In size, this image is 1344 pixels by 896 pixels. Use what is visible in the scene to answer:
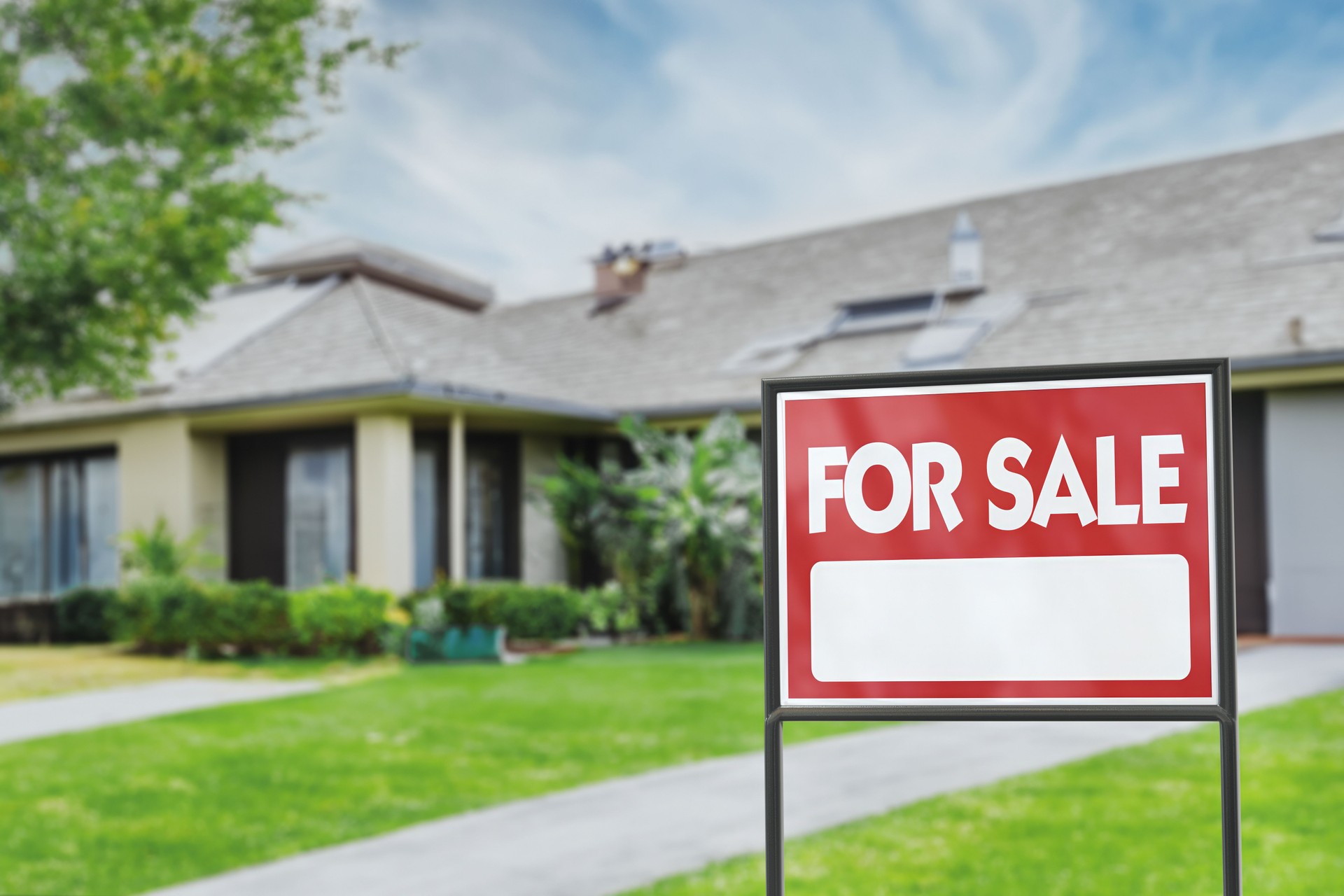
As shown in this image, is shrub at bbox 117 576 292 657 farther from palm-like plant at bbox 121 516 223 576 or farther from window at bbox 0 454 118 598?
window at bbox 0 454 118 598

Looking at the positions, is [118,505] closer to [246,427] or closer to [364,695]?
[246,427]

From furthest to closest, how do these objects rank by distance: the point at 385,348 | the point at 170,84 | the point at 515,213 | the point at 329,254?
1. the point at 515,213
2. the point at 329,254
3. the point at 385,348
4. the point at 170,84

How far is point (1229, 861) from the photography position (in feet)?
8.30

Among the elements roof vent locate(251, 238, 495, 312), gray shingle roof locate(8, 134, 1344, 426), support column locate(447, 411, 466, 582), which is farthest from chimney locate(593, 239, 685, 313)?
support column locate(447, 411, 466, 582)

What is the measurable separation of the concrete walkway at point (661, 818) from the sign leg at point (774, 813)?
253 cm

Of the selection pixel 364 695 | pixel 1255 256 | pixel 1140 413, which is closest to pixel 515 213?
pixel 1255 256

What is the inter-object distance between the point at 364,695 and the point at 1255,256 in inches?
461

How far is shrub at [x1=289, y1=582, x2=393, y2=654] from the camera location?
14.1 metres

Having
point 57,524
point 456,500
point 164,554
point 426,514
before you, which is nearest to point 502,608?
point 456,500

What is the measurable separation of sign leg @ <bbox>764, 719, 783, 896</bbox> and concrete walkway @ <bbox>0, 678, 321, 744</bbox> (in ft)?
25.8

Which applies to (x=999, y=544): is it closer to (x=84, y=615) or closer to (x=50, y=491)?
(x=84, y=615)

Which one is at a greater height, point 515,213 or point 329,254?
point 515,213

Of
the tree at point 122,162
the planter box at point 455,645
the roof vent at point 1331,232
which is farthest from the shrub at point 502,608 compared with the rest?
the roof vent at point 1331,232

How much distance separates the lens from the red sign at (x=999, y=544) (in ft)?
8.55
